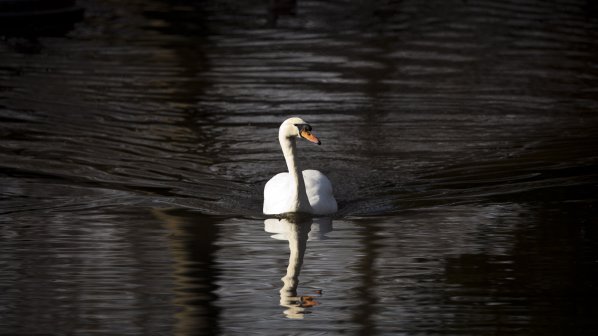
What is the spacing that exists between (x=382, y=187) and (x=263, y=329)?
5052 millimetres

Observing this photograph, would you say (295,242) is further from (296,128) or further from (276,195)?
(296,128)

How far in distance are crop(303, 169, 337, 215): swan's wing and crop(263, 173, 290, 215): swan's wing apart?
213mm

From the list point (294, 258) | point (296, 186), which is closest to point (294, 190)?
point (296, 186)

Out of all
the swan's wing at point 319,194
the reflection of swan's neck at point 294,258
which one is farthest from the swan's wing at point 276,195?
the reflection of swan's neck at point 294,258

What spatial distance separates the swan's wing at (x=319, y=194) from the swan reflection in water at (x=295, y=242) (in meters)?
0.11

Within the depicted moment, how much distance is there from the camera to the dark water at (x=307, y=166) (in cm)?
895

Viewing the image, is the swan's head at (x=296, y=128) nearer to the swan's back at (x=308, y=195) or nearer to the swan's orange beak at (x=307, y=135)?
the swan's orange beak at (x=307, y=135)

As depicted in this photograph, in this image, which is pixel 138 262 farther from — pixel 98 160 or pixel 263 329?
pixel 98 160

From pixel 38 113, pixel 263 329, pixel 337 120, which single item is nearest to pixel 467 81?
pixel 337 120

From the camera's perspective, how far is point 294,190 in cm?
1191

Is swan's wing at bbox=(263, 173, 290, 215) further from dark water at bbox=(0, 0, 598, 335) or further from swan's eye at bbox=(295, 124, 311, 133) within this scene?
swan's eye at bbox=(295, 124, 311, 133)

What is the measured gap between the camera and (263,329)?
8336 mm

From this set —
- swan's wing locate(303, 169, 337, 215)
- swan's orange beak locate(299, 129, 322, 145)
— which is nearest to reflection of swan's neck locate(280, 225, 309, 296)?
swan's wing locate(303, 169, 337, 215)

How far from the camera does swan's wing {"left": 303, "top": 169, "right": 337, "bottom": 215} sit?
12.0m
